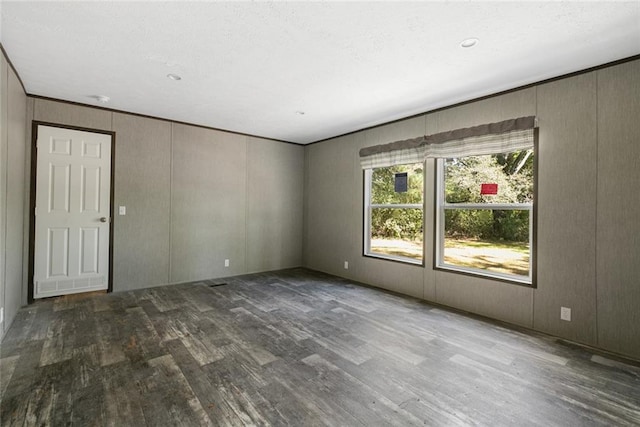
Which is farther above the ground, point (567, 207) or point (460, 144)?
point (460, 144)

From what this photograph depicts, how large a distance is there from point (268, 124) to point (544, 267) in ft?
13.3

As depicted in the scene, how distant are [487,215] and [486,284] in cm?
80

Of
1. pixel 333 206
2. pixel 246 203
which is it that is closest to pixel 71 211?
pixel 246 203

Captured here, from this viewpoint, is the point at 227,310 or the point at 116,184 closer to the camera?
the point at 227,310

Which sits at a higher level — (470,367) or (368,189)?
(368,189)

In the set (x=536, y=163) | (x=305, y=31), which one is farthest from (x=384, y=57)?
(x=536, y=163)

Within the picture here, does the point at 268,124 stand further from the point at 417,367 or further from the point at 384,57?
the point at 417,367

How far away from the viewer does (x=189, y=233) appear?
4777 millimetres

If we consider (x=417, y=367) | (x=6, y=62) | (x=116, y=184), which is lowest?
(x=417, y=367)

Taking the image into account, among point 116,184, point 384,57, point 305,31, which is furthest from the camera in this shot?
point 116,184

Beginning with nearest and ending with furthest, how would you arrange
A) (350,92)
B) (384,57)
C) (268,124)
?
(384,57)
(350,92)
(268,124)

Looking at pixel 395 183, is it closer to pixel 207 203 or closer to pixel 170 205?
pixel 207 203

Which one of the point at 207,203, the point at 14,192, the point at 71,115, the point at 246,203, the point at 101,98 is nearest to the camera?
the point at 14,192

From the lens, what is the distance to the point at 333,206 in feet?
17.8
